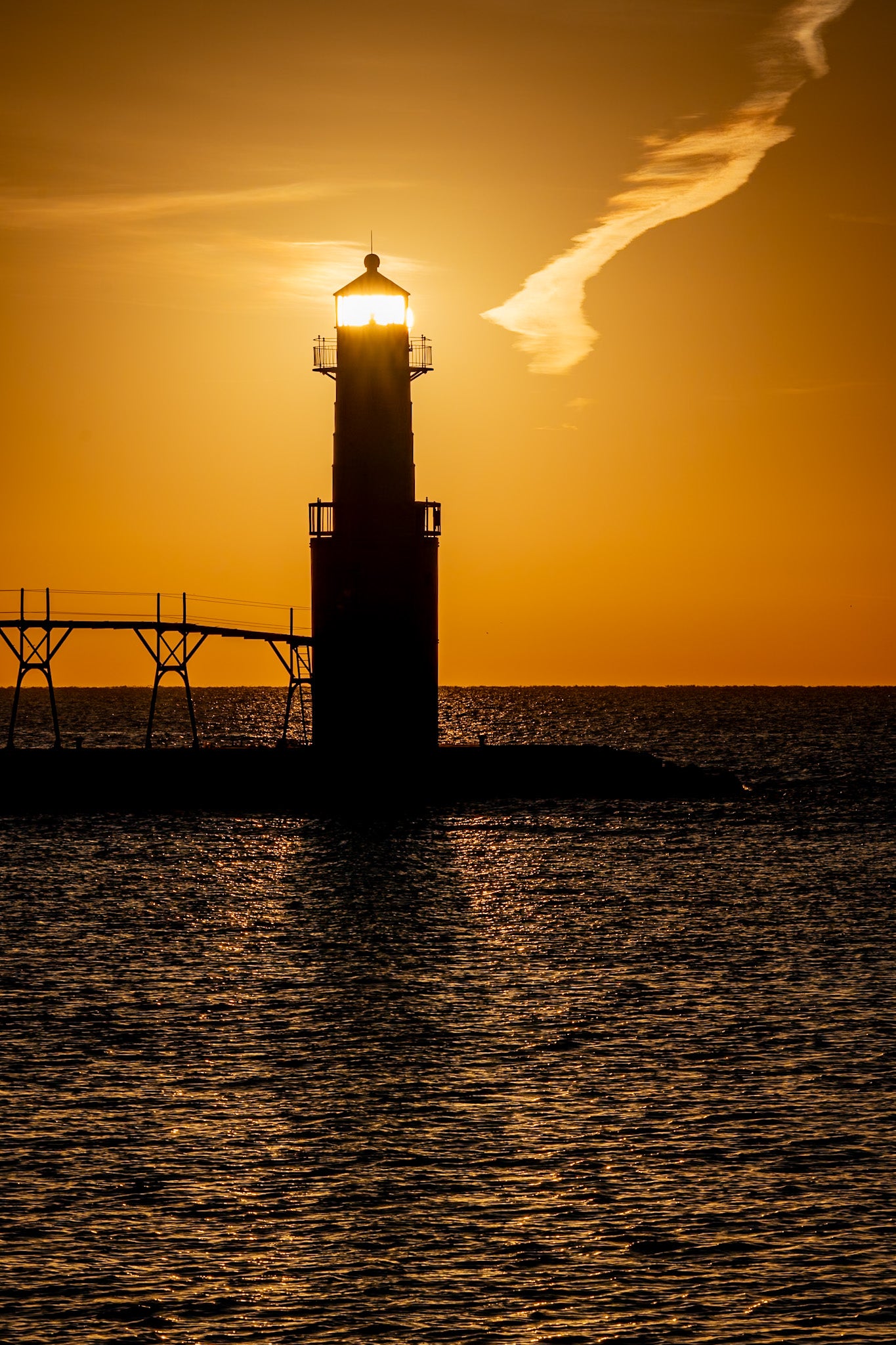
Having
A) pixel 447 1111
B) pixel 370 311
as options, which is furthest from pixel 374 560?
pixel 447 1111

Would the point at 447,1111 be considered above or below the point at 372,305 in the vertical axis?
below

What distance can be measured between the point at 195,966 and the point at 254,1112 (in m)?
9.99

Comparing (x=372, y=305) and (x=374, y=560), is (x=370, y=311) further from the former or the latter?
(x=374, y=560)

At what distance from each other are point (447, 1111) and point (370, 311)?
3151 cm

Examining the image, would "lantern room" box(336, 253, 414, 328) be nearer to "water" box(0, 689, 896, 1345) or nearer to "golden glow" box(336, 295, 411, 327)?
"golden glow" box(336, 295, 411, 327)

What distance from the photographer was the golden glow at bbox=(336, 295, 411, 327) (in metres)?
45.7

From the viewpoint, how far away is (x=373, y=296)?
150 ft

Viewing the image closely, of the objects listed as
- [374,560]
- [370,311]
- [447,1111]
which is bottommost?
[447,1111]

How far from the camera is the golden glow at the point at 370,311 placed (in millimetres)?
45656

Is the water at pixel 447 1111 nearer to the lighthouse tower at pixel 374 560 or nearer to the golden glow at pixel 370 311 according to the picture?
the lighthouse tower at pixel 374 560

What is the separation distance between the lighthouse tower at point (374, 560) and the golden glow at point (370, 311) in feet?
0.08

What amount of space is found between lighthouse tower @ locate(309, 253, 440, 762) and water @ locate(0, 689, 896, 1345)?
363 inches

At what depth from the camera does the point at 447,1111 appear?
1791 centimetres

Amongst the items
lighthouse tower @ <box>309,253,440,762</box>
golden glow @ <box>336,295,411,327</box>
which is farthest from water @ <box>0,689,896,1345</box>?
golden glow @ <box>336,295,411,327</box>
